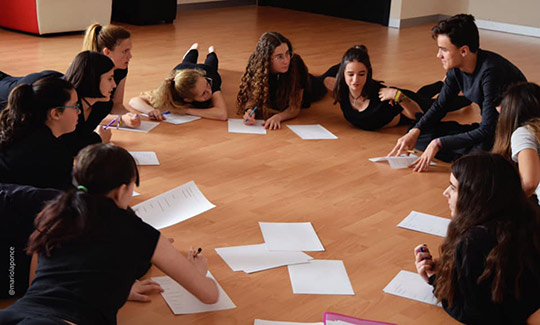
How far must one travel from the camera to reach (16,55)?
242 inches

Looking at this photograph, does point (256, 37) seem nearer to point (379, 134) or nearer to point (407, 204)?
point (379, 134)

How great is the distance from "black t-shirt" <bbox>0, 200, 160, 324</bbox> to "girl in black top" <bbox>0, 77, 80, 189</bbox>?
813 mm

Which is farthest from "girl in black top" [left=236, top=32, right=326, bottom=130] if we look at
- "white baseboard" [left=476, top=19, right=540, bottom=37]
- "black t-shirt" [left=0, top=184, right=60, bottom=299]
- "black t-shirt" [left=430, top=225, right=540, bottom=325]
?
"white baseboard" [left=476, top=19, right=540, bottom=37]

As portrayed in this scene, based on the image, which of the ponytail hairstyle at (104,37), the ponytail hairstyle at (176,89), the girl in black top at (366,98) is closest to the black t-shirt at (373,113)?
the girl in black top at (366,98)

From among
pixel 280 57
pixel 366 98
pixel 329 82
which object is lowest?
pixel 329 82

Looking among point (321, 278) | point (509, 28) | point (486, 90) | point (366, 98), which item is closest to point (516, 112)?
point (486, 90)

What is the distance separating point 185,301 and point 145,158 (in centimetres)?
155

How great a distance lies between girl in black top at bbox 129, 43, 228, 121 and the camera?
15.0 feet

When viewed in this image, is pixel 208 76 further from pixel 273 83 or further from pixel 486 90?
pixel 486 90

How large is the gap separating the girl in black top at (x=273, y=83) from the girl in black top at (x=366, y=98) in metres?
0.33

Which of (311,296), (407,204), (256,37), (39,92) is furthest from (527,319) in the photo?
(256,37)

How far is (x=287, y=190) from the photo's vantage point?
11.5ft

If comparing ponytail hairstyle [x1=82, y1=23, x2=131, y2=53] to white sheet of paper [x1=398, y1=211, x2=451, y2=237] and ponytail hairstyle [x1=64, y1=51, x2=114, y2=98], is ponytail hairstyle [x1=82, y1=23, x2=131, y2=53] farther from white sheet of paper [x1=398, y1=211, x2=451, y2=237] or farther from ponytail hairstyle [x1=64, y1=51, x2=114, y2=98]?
white sheet of paper [x1=398, y1=211, x2=451, y2=237]

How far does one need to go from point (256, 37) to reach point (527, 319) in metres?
6.06
